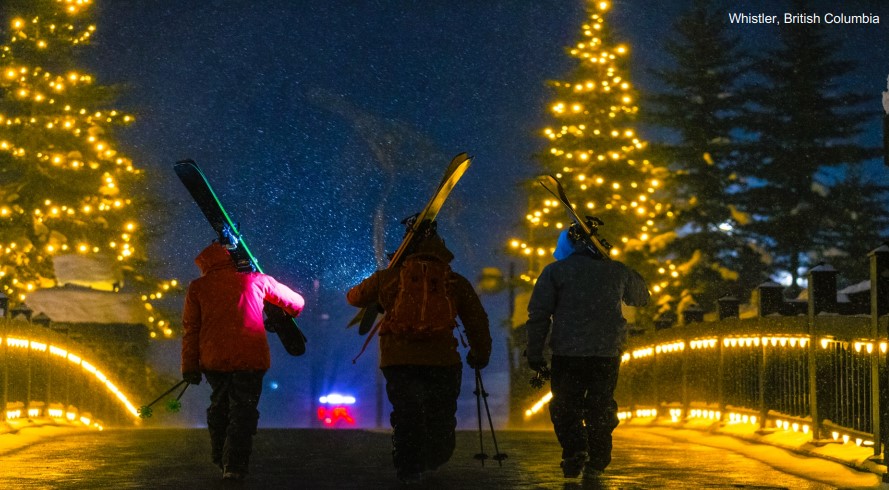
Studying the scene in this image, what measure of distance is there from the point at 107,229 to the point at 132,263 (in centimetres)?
207

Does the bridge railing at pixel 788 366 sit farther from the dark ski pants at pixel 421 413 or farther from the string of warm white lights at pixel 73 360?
the string of warm white lights at pixel 73 360

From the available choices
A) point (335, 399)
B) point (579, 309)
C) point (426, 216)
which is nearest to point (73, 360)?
point (335, 399)

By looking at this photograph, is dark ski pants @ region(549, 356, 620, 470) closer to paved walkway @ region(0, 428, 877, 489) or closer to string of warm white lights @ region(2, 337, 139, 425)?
paved walkway @ region(0, 428, 877, 489)

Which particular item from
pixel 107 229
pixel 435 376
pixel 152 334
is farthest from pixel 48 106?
pixel 435 376

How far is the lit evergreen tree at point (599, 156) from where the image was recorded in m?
36.3

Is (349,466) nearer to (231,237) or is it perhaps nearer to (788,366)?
(231,237)

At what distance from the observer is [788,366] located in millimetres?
14586

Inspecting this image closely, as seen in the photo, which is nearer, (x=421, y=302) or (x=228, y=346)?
(x=421, y=302)

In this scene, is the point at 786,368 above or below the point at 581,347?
below

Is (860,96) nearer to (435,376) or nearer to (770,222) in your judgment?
(770,222)

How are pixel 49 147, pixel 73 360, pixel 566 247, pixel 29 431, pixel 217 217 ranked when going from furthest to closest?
pixel 49 147
pixel 73 360
pixel 29 431
pixel 217 217
pixel 566 247

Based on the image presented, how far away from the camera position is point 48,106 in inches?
1372

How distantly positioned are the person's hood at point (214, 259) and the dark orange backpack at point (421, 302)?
4.56 feet

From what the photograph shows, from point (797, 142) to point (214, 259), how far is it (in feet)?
132
